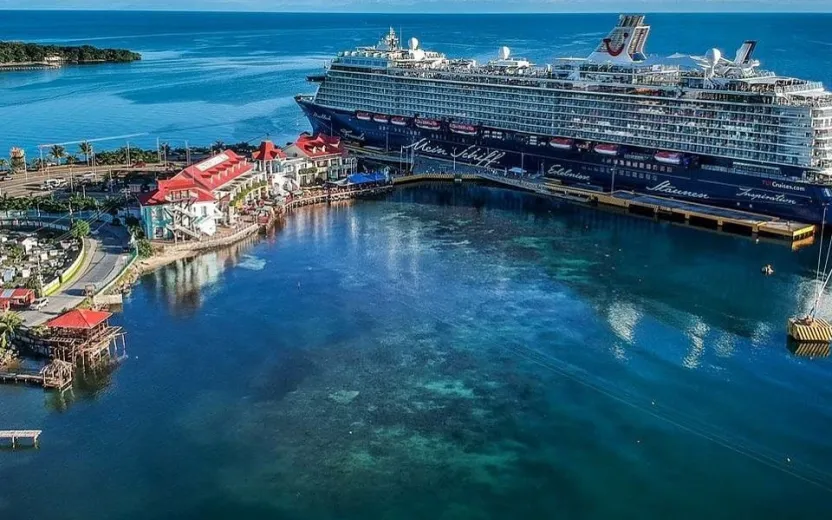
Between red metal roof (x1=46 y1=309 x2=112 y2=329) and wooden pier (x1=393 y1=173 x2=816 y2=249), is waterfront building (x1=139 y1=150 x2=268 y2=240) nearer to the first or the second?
red metal roof (x1=46 y1=309 x2=112 y2=329)

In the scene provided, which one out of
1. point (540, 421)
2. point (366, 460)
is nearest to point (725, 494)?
point (540, 421)

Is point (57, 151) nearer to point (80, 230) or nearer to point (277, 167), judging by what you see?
point (277, 167)

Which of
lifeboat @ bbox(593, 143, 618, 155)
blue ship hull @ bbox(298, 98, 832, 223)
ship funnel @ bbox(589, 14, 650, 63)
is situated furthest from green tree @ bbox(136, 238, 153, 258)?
ship funnel @ bbox(589, 14, 650, 63)

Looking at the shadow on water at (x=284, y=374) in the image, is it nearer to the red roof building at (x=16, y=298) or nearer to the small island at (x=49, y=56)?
the red roof building at (x=16, y=298)

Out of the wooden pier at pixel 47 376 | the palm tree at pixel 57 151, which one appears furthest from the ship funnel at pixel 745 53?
the palm tree at pixel 57 151

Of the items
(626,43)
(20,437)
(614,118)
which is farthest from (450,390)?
(626,43)

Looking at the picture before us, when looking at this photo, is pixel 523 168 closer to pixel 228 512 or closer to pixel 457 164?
pixel 457 164
